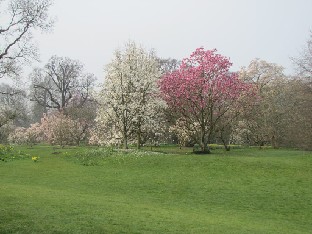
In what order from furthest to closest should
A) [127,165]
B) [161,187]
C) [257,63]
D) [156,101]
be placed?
[257,63] < [156,101] < [127,165] < [161,187]

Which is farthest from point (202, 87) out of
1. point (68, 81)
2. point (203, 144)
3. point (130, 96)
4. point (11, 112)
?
point (68, 81)

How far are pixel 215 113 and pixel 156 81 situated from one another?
673 cm

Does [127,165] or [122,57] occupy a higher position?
[122,57]

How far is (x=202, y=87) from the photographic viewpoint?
27531mm

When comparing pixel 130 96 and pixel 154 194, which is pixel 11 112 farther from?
pixel 154 194

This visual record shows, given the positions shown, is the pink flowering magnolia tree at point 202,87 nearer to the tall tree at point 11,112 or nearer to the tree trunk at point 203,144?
the tree trunk at point 203,144

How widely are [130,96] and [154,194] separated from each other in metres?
15.1

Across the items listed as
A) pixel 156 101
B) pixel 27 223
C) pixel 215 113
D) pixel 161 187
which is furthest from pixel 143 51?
pixel 27 223

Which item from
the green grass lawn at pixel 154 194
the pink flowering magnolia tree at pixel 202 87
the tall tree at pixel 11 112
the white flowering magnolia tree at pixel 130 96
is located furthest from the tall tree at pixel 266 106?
the tall tree at pixel 11 112

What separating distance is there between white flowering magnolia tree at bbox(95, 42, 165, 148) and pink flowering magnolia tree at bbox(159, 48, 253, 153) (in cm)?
143

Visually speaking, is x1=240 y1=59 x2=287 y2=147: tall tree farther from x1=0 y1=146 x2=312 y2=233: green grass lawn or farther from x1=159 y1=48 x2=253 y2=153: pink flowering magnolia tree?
x1=0 y1=146 x2=312 y2=233: green grass lawn

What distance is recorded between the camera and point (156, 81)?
99.5 ft

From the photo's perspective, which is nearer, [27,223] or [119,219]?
[27,223]

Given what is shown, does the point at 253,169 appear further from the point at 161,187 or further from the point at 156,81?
the point at 156,81
